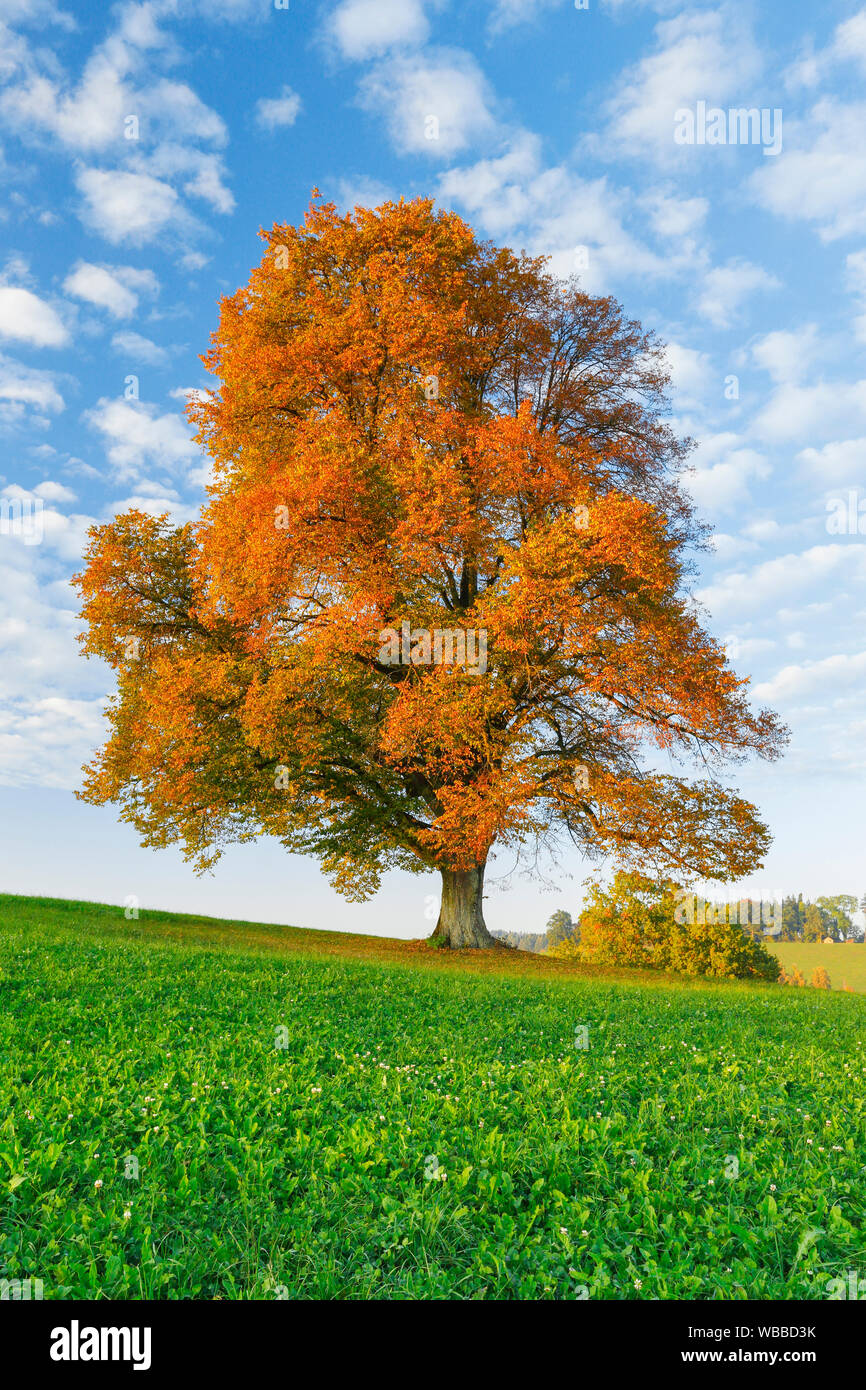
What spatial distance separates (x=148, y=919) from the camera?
25375 millimetres

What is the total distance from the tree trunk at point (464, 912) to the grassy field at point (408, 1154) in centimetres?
1402

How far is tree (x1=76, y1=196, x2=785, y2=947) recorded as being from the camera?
777 inches

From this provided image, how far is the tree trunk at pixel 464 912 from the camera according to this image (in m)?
24.4

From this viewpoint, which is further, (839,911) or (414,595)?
(839,911)

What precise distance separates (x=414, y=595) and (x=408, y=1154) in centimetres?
1779

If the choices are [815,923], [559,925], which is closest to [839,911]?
[815,923]

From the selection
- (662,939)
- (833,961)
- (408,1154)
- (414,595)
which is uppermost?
(414,595)

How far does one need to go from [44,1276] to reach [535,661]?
17.3m

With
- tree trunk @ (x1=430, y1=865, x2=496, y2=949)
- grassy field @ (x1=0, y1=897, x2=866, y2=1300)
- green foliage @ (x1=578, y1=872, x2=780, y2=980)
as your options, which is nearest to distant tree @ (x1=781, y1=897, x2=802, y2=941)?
green foliage @ (x1=578, y1=872, x2=780, y2=980)

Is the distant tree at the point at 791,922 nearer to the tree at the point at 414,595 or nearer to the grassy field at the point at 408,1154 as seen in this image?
the tree at the point at 414,595

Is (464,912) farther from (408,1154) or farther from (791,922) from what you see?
(791,922)

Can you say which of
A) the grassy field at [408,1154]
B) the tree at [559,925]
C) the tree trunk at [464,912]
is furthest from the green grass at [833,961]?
the grassy field at [408,1154]

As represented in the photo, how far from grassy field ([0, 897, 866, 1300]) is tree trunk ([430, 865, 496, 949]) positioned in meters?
14.0

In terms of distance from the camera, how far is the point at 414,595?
2216cm
